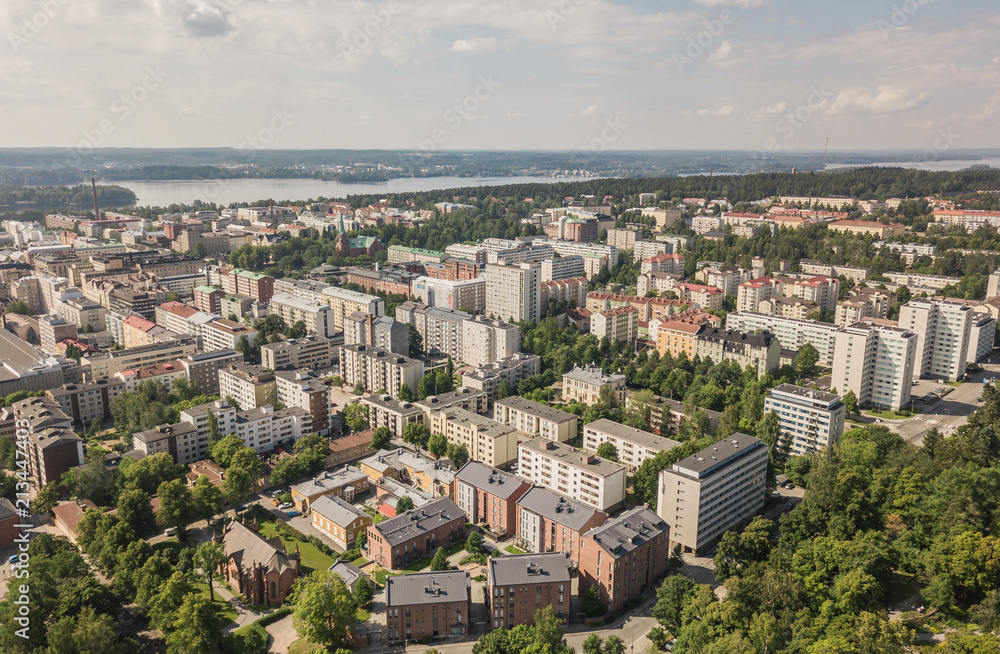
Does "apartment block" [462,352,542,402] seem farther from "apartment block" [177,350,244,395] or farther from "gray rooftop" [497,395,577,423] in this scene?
"apartment block" [177,350,244,395]

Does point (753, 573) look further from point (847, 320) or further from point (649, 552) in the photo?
point (847, 320)

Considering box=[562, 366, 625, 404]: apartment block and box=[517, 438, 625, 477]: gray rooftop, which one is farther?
box=[562, 366, 625, 404]: apartment block

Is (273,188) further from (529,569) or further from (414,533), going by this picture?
(529,569)

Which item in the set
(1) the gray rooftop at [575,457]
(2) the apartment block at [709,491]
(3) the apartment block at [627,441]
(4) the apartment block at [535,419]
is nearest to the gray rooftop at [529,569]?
(2) the apartment block at [709,491]

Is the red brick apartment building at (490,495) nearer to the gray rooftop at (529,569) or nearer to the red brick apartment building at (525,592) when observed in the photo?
the gray rooftop at (529,569)

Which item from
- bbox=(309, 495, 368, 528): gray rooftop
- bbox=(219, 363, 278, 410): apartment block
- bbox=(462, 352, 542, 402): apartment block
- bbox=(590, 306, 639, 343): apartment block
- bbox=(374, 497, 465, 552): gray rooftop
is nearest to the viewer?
bbox=(374, 497, 465, 552): gray rooftop

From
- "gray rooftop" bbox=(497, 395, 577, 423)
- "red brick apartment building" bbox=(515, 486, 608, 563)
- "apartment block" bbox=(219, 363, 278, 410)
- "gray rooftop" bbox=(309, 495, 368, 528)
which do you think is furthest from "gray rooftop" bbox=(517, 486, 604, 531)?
"apartment block" bbox=(219, 363, 278, 410)
